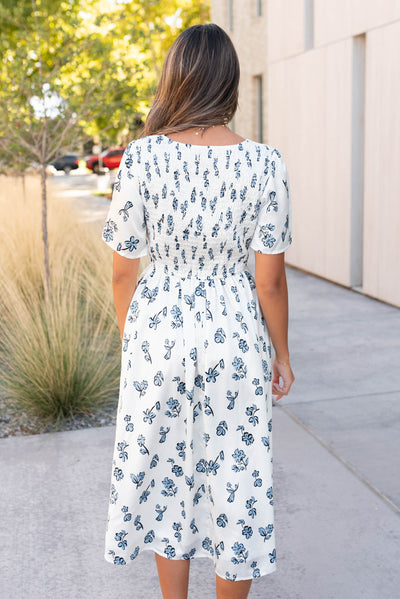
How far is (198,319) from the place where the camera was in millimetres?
2387

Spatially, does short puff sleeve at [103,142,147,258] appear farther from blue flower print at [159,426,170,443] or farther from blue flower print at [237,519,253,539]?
blue flower print at [237,519,253,539]

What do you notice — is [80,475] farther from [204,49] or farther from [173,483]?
[204,49]

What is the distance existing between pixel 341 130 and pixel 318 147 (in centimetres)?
66

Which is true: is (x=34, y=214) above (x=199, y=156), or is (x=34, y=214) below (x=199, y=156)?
below

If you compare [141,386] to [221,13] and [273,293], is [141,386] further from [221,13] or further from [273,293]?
[221,13]

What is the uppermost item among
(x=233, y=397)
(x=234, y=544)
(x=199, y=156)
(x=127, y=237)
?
(x=199, y=156)

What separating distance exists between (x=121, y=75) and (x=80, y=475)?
4791mm

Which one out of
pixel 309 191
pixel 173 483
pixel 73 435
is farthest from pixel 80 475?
pixel 309 191

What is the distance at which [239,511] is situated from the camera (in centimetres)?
243

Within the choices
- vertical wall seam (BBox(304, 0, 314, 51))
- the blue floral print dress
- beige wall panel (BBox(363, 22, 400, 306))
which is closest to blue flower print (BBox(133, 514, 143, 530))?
the blue floral print dress

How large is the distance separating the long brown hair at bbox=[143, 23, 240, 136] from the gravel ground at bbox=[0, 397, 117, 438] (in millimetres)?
2771

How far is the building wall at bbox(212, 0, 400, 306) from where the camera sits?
7.71 metres

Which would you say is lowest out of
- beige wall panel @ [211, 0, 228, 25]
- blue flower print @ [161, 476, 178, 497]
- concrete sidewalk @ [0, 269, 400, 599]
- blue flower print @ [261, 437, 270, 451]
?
concrete sidewalk @ [0, 269, 400, 599]

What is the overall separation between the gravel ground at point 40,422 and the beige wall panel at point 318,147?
456 cm
